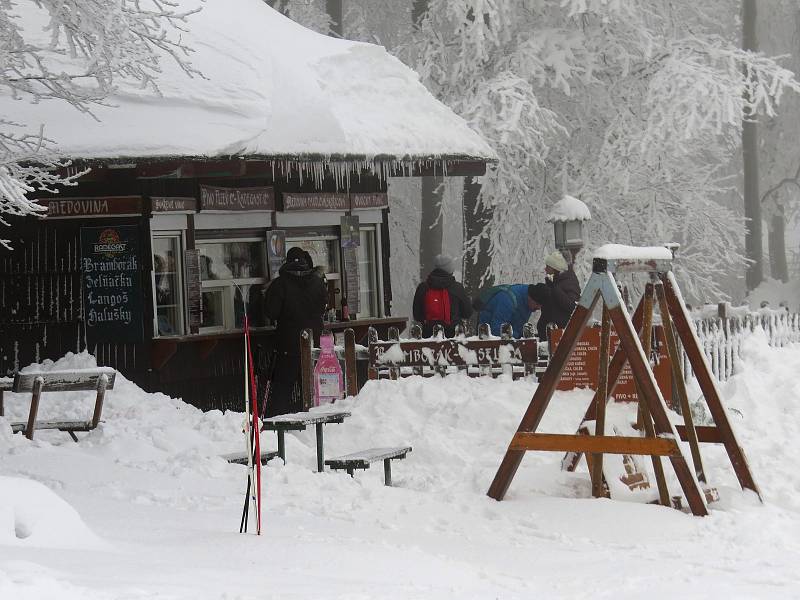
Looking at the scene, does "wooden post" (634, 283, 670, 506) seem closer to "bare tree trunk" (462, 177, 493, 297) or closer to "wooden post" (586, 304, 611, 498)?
"wooden post" (586, 304, 611, 498)

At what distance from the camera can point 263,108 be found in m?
15.3

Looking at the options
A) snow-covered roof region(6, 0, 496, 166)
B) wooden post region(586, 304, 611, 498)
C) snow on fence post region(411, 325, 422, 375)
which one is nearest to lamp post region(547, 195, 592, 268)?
snow-covered roof region(6, 0, 496, 166)

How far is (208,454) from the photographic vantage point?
11.4m

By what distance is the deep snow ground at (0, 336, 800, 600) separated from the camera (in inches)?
276

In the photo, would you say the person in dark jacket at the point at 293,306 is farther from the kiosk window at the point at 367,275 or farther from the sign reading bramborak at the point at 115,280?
the kiosk window at the point at 367,275

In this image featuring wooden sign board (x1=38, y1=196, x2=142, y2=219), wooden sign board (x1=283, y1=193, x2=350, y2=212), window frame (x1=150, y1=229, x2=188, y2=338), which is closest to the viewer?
wooden sign board (x1=38, y1=196, x2=142, y2=219)

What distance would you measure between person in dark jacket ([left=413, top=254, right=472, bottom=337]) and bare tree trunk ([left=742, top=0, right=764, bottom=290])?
53.5 feet

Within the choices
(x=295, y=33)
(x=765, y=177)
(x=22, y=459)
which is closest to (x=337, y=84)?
(x=295, y=33)

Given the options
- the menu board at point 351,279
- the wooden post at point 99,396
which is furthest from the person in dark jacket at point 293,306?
the wooden post at point 99,396

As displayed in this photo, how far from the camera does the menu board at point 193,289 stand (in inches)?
609

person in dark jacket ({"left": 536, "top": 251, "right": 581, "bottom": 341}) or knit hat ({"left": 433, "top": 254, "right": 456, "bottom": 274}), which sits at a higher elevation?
knit hat ({"left": 433, "top": 254, "right": 456, "bottom": 274})

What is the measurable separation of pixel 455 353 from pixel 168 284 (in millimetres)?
3522

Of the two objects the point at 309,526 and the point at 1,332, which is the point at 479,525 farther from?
the point at 1,332

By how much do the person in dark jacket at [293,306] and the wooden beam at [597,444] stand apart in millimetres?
5699
